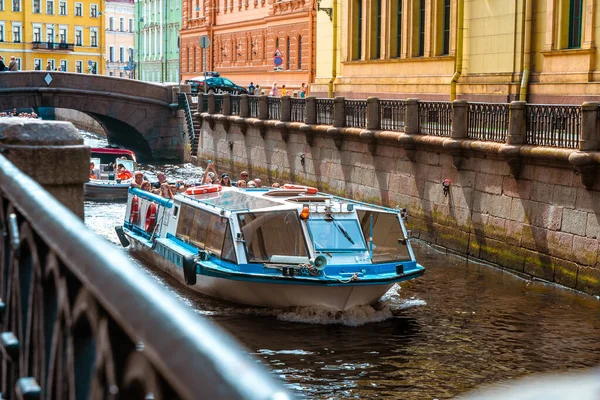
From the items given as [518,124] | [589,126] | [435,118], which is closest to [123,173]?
[435,118]

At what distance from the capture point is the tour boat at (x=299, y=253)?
52.3 ft

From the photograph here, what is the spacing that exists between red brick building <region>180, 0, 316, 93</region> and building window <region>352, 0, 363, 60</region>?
9800 millimetres

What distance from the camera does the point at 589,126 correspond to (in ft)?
55.2

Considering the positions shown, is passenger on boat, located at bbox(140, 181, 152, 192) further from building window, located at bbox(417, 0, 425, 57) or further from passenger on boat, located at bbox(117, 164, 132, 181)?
building window, located at bbox(417, 0, 425, 57)

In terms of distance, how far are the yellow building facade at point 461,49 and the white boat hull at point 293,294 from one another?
800 centimetres

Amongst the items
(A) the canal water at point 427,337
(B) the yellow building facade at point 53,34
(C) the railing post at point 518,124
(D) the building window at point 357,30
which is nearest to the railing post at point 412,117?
→ (C) the railing post at point 518,124

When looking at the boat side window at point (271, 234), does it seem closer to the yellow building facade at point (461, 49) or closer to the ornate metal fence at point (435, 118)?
the ornate metal fence at point (435, 118)

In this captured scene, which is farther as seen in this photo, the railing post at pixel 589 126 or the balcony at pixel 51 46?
the balcony at pixel 51 46

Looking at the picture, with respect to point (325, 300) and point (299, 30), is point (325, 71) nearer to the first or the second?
point (299, 30)

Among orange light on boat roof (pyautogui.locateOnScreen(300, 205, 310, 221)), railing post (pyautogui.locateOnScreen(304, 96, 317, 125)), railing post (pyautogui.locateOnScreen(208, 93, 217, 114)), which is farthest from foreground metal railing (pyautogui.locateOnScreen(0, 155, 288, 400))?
railing post (pyautogui.locateOnScreen(208, 93, 217, 114))

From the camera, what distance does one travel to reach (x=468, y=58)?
90.0ft

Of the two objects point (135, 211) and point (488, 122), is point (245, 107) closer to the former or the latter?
point (135, 211)

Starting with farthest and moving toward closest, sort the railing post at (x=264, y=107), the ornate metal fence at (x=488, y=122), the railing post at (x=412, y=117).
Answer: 1. the railing post at (x=264, y=107)
2. the railing post at (x=412, y=117)
3. the ornate metal fence at (x=488, y=122)

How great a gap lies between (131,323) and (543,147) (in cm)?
1684
